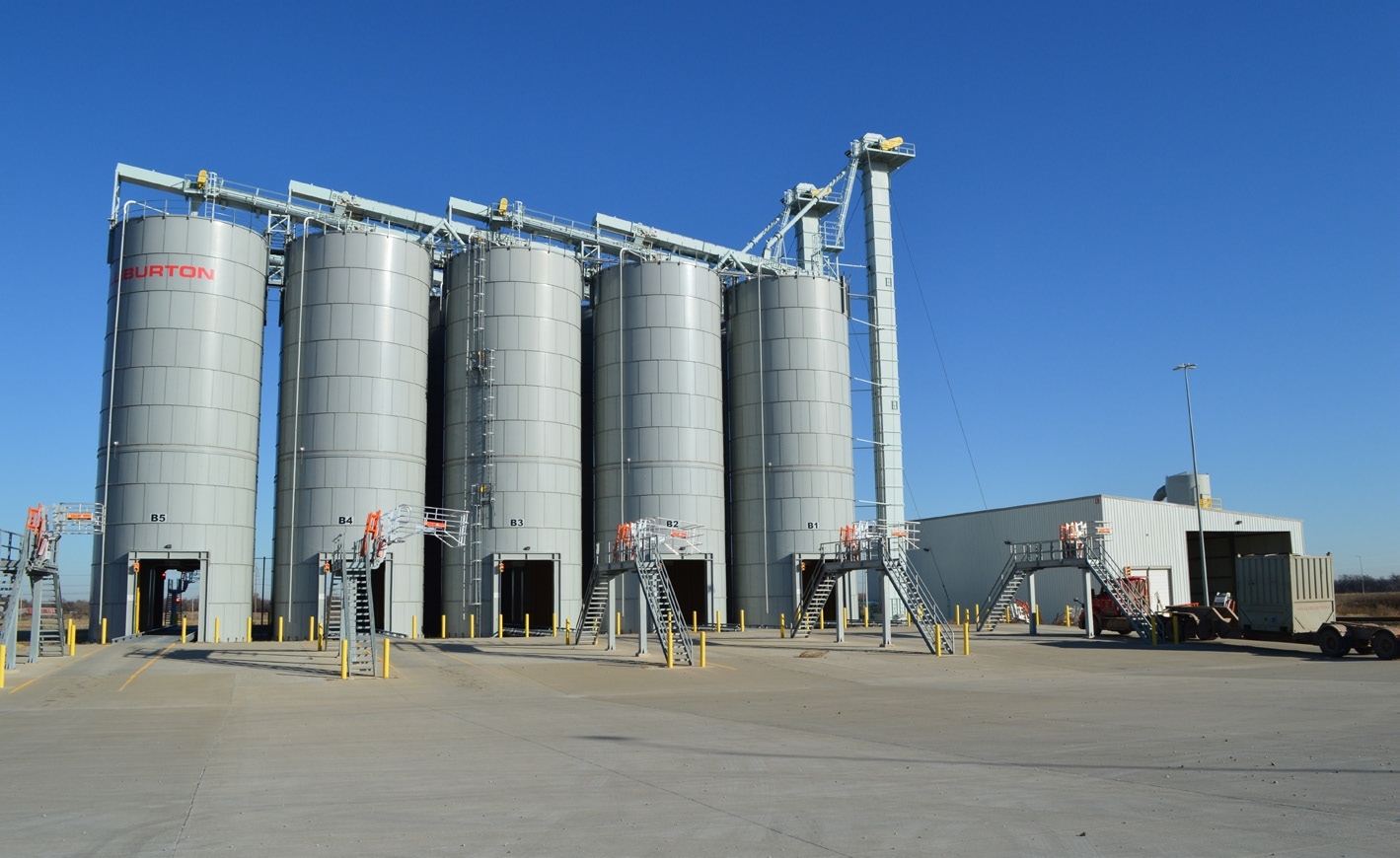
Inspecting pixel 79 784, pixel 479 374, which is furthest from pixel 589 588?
pixel 79 784

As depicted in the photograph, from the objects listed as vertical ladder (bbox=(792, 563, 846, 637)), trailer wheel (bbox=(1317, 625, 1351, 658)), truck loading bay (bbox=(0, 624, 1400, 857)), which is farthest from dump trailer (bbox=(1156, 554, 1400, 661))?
vertical ladder (bbox=(792, 563, 846, 637))

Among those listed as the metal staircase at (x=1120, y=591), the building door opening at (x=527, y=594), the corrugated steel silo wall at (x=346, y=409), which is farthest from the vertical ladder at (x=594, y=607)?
the metal staircase at (x=1120, y=591)

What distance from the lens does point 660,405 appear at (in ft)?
185

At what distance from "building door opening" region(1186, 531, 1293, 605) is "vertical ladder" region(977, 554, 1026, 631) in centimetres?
1886

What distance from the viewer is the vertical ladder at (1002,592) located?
170 feet

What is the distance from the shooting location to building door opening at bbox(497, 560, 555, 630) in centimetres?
5778

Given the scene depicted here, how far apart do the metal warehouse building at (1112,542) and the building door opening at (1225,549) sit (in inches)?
2.5

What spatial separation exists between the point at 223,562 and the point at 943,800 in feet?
141

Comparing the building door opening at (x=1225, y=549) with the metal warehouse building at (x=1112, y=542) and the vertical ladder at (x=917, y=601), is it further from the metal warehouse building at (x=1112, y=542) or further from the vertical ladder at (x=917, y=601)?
the vertical ladder at (x=917, y=601)

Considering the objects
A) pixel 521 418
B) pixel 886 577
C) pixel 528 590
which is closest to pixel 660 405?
pixel 521 418

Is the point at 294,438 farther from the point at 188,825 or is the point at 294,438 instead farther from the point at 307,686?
the point at 188,825

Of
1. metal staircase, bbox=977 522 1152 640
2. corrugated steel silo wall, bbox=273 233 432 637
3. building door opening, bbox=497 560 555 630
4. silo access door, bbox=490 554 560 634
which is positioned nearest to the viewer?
metal staircase, bbox=977 522 1152 640

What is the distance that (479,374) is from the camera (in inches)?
2135

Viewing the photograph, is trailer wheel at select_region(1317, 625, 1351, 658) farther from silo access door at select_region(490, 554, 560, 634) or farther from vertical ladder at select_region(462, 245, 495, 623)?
vertical ladder at select_region(462, 245, 495, 623)
